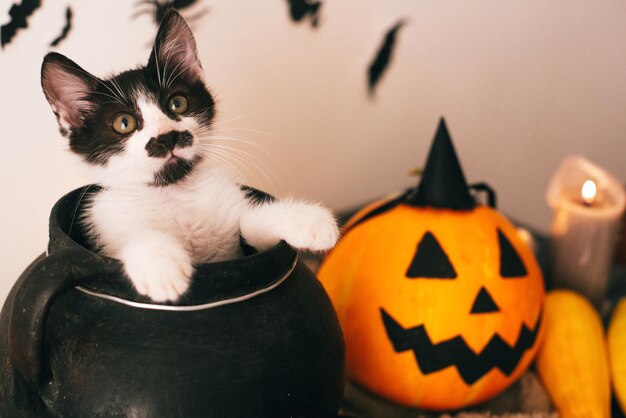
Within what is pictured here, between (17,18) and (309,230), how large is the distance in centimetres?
56

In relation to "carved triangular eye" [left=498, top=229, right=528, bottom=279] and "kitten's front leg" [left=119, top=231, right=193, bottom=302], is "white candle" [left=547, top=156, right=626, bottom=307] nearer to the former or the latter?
"carved triangular eye" [left=498, top=229, right=528, bottom=279]

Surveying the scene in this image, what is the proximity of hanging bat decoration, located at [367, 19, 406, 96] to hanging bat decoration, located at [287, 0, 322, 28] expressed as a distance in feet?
0.55

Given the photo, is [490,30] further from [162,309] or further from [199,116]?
[162,309]

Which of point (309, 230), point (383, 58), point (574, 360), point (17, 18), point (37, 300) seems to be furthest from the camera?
point (383, 58)

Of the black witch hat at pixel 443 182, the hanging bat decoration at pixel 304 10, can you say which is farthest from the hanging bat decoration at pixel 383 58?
the black witch hat at pixel 443 182

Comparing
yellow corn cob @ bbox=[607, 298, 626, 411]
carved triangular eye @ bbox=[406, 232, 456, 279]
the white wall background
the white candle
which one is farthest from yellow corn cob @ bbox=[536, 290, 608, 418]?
the white wall background

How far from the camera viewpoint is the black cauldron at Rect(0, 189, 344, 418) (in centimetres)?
56

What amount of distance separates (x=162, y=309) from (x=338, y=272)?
17.4 inches

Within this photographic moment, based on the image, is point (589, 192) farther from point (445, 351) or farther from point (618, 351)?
point (445, 351)

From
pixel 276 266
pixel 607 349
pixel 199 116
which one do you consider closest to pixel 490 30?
pixel 607 349

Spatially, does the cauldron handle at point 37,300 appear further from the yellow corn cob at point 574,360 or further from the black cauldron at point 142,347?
the yellow corn cob at point 574,360

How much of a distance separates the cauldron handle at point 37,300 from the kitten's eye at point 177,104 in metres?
→ 0.23

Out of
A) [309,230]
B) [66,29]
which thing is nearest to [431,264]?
[309,230]

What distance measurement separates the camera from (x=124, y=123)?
69 centimetres
